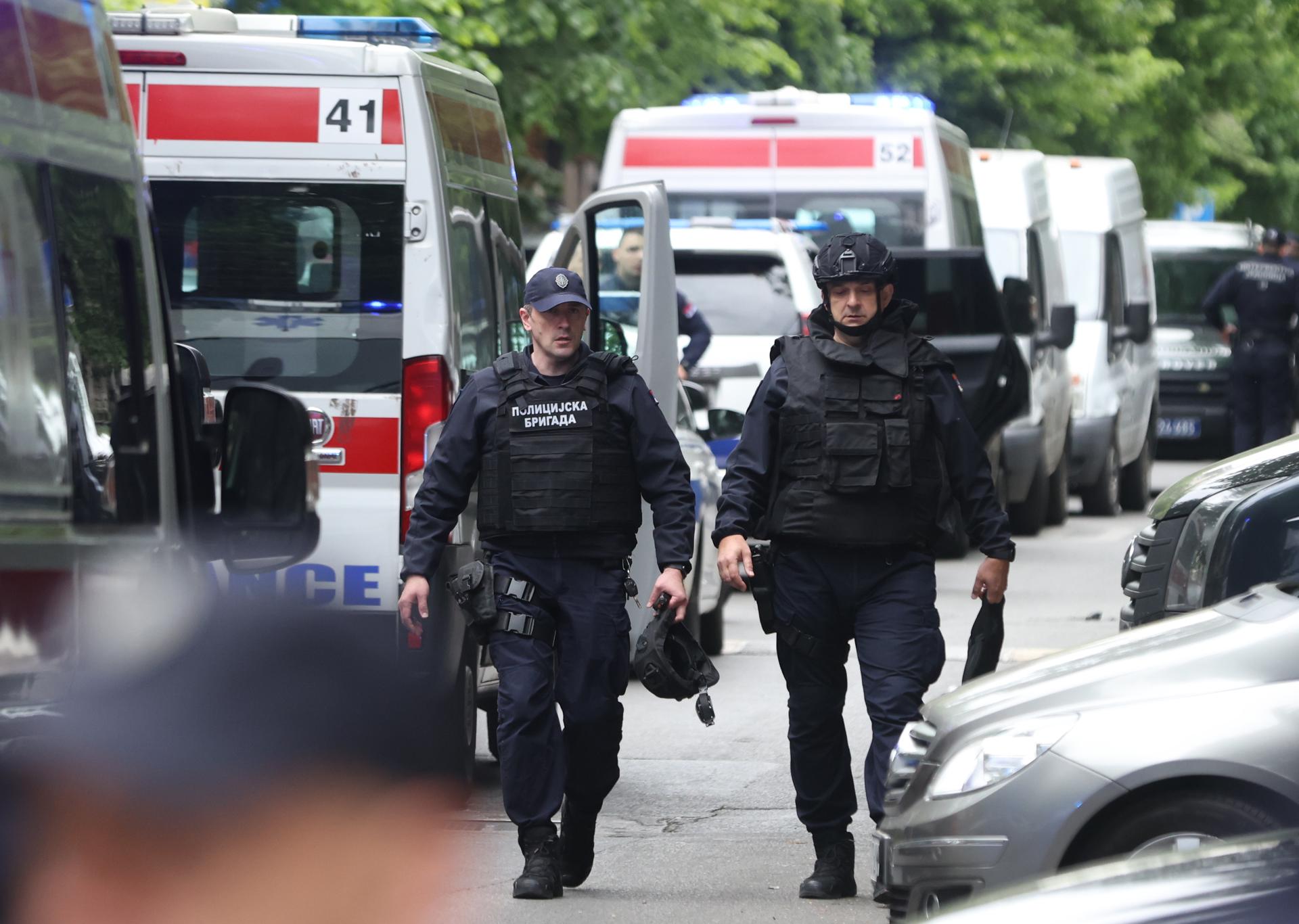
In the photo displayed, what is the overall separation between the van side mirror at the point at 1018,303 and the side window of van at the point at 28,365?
11.0m

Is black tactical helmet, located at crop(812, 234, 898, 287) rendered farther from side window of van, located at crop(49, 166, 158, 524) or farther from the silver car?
side window of van, located at crop(49, 166, 158, 524)

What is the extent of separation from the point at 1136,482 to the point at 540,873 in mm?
14218

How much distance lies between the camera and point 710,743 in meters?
8.66

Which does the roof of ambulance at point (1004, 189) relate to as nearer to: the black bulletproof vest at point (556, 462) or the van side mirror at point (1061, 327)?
the van side mirror at point (1061, 327)

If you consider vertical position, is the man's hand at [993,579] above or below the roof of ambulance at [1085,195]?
below

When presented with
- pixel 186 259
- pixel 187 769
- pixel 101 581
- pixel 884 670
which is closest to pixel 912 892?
pixel 884 670

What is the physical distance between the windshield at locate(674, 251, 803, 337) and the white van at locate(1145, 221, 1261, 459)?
951 cm

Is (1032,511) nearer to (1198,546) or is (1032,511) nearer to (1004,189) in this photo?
(1004,189)

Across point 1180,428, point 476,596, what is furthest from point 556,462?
point 1180,428

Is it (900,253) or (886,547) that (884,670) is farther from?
(900,253)

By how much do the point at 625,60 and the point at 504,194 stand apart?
9.41m

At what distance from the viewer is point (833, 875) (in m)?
6.06

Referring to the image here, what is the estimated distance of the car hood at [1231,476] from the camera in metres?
7.48

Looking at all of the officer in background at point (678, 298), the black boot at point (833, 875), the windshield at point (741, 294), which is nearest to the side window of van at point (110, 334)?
the black boot at point (833, 875)
